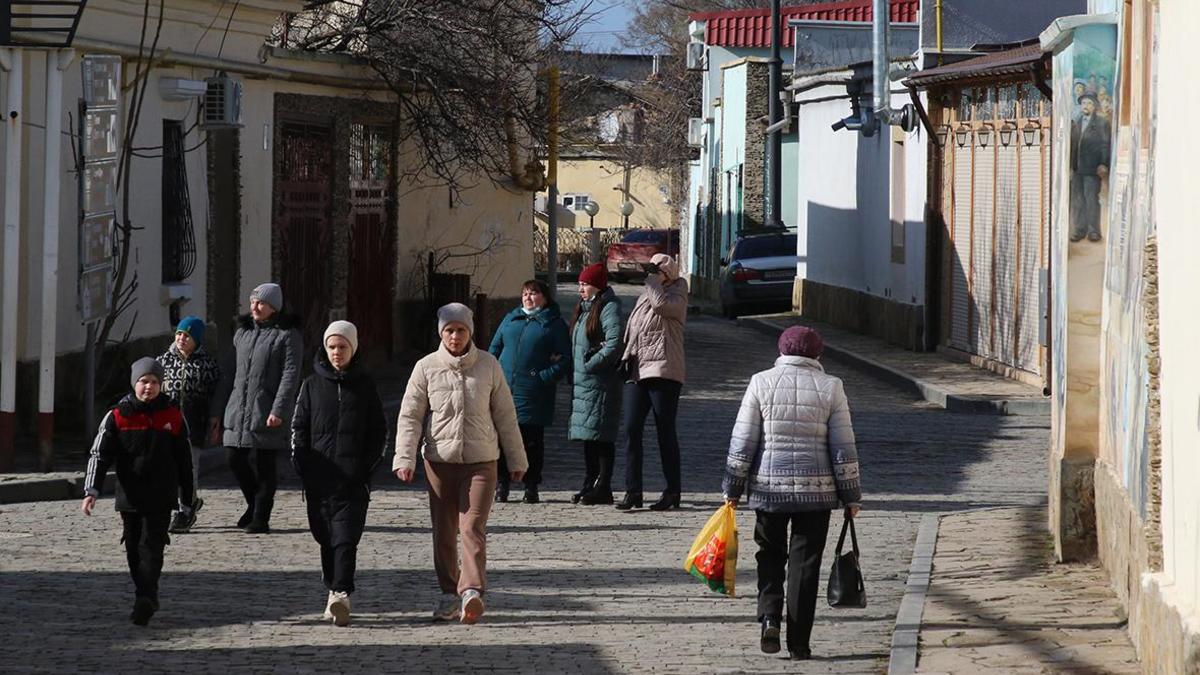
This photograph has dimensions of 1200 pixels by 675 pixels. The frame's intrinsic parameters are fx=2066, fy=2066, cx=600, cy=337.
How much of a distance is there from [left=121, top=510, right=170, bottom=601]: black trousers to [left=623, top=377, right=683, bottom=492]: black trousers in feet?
14.6

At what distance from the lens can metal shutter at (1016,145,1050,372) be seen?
22.1 metres

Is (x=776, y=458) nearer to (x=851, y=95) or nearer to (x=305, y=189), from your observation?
(x=305, y=189)

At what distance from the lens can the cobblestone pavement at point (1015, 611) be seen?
8.45 metres

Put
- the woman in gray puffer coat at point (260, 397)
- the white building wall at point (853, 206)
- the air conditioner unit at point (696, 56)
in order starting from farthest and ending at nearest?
the air conditioner unit at point (696, 56) → the white building wall at point (853, 206) → the woman in gray puffer coat at point (260, 397)

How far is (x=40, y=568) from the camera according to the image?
10.8 metres

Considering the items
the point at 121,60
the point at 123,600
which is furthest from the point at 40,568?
the point at 121,60

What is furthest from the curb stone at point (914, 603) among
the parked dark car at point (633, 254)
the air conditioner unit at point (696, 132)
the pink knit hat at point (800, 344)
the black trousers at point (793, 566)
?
the parked dark car at point (633, 254)

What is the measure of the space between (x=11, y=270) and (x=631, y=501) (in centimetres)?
456

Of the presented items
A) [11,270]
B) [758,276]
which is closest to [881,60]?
[758,276]

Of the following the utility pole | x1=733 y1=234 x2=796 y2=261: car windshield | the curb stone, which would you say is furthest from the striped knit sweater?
x1=733 y1=234 x2=796 y2=261: car windshield

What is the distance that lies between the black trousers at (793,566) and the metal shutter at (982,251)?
1583 centimetres

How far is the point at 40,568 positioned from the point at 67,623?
1.54 m

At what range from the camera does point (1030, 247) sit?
74.4 feet

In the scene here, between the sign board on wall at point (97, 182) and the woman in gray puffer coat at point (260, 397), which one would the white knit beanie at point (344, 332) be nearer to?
the woman in gray puffer coat at point (260, 397)
